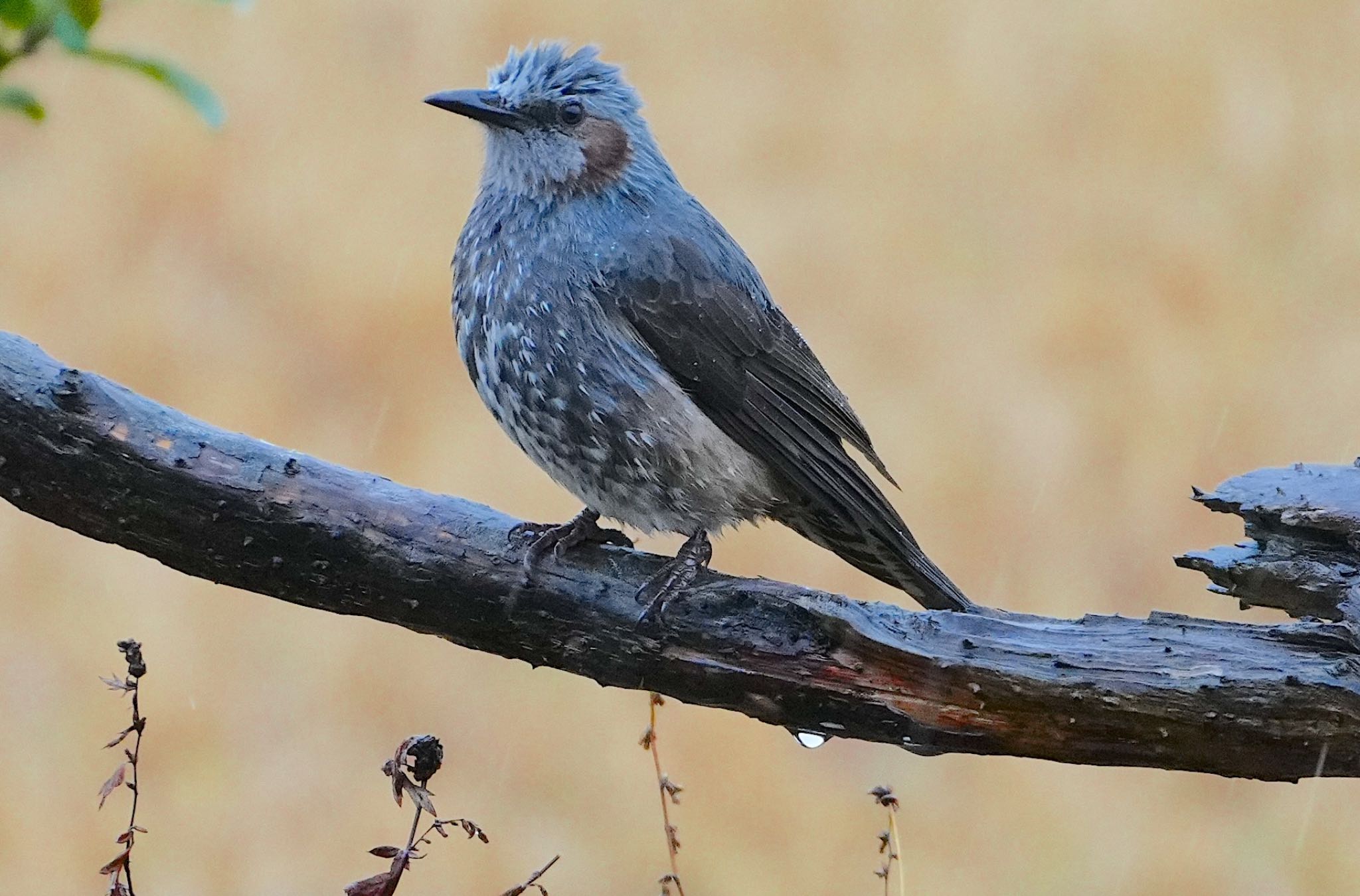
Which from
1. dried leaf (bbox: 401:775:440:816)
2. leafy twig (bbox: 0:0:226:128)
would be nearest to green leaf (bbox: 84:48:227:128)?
leafy twig (bbox: 0:0:226:128)

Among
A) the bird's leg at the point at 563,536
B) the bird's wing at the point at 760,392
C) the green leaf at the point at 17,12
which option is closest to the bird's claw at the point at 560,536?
the bird's leg at the point at 563,536

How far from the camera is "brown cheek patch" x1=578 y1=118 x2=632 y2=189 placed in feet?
6.77

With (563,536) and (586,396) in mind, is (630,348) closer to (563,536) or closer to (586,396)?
(586,396)

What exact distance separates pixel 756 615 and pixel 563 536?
32cm

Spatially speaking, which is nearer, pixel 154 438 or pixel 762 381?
pixel 154 438

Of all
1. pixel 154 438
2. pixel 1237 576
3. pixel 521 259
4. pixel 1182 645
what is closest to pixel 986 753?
pixel 1182 645

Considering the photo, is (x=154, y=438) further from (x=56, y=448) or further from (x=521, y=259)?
(x=521, y=259)

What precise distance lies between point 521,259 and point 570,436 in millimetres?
284

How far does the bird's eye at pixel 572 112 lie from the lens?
6.72ft

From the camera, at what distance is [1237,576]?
1.70 metres

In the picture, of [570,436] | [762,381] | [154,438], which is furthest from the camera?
[762,381]

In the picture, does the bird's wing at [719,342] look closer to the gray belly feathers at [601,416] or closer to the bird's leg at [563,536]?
the gray belly feathers at [601,416]

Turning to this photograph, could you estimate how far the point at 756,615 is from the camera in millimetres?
→ 1638

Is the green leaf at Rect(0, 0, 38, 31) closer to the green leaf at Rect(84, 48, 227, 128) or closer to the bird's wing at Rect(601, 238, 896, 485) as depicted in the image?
the green leaf at Rect(84, 48, 227, 128)
